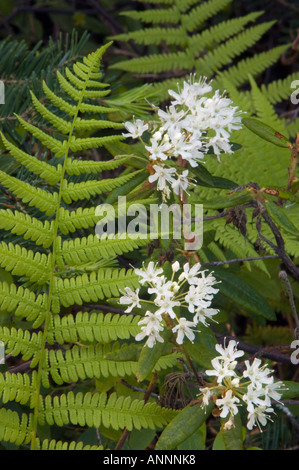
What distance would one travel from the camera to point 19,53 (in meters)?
2.15

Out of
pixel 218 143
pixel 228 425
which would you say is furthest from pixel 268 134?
pixel 228 425

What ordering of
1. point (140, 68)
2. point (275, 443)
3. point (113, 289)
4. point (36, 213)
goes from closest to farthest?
point (113, 289)
point (36, 213)
point (275, 443)
point (140, 68)

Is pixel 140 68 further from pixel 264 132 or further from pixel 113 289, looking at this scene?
pixel 113 289

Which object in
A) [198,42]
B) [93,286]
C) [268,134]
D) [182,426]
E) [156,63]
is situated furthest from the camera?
[198,42]

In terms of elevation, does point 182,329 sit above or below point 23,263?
below

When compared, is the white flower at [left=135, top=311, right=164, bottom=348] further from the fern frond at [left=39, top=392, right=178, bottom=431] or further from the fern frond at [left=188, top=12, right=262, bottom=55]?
the fern frond at [left=188, top=12, right=262, bottom=55]

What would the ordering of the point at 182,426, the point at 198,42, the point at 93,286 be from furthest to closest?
1. the point at 198,42
2. the point at 93,286
3. the point at 182,426

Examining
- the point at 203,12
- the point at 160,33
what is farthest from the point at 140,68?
the point at 203,12

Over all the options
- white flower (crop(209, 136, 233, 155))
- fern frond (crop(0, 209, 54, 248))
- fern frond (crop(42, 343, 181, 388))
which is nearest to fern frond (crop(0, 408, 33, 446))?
fern frond (crop(42, 343, 181, 388))

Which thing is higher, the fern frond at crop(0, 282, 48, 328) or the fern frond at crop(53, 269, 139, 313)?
the fern frond at crop(53, 269, 139, 313)

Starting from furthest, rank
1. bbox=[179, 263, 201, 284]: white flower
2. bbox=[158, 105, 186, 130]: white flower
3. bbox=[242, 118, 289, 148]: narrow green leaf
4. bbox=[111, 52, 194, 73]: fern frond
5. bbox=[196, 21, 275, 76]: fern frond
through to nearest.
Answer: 1. bbox=[196, 21, 275, 76]: fern frond
2. bbox=[111, 52, 194, 73]: fern frond
3. bbox=[242, 118, 289, 148]: narrow green leaf
4. bbox=[158, 105, 186, 130]: white flower
5. bbox=[179, 263, 201, 284]: white flower

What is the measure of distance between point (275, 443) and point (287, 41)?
234 centimetres

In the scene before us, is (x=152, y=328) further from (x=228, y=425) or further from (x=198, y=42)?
(x=198, y=42)

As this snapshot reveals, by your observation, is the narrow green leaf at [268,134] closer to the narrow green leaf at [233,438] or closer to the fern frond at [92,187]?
the fern frond at [92,187]
